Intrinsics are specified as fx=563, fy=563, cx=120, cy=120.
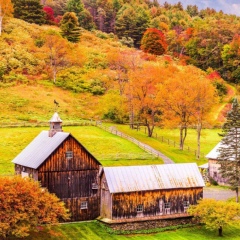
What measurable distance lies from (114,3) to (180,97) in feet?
361

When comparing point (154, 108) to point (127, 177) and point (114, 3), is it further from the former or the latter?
point (114, 3)

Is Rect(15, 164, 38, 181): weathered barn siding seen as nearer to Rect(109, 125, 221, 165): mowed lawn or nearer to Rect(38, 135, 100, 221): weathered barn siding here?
Rect(38, 135, 100, 221): weathered barn siding

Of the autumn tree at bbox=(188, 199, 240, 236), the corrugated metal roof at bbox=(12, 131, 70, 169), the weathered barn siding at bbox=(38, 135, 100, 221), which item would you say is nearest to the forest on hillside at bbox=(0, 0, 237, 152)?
the autumn tree at bbox=(188, 199, 240, 236)

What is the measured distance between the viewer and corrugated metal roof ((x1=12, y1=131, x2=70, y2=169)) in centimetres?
4759

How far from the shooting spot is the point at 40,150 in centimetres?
4934

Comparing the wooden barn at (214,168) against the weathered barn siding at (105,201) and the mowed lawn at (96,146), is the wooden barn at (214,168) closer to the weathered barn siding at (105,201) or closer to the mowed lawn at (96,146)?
the mowed lawn at (96,146)

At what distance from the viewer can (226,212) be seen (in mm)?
46562

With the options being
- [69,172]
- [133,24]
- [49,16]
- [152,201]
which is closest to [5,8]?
[49,16]

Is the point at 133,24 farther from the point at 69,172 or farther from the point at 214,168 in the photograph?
the point at 69,172

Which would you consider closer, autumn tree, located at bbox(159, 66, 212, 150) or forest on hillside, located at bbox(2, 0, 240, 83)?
autumn tree, located at bbox(159, 66, 212, 150)

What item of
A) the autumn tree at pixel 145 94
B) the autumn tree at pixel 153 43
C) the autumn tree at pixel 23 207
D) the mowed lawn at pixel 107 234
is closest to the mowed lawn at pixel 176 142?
the autumn tree at pixel 145 94

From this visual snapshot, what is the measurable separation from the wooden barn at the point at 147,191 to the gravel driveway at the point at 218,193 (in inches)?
285

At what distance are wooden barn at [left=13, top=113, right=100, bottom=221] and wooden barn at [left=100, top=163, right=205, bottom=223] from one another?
988 millimetres

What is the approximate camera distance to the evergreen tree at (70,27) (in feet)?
418
